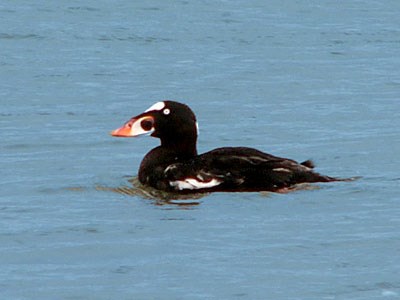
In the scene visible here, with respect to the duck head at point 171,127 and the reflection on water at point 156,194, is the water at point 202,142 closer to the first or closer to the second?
the reflection on water at point 156,194

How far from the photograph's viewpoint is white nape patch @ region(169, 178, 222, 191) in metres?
12.8

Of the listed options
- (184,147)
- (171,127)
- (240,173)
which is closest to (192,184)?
(240,173)

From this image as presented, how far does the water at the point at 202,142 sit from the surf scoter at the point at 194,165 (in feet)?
0.70

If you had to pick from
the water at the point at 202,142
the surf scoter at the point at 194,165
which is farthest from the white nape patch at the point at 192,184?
the water at the point at 202,142

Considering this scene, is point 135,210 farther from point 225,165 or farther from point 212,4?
point 212,4

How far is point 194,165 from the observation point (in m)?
13.0

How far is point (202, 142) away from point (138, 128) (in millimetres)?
2185

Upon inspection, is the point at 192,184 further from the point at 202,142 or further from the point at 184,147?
the point at 202,142

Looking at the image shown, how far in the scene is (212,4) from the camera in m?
25.5

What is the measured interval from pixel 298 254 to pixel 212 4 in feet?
49.8

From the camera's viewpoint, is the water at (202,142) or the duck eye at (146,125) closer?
the water at (202,142)

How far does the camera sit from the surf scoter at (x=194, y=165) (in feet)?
41.6

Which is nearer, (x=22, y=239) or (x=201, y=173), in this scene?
(x=22, y=239)

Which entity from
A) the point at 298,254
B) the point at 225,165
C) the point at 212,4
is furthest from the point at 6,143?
the point at 212,4
